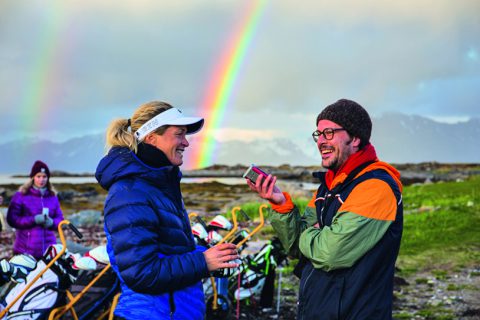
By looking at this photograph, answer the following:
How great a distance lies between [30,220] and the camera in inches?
319

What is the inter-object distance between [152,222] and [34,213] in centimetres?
597

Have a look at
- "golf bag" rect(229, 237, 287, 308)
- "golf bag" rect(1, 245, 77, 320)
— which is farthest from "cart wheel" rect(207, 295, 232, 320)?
"golf bag" rect(1, 245, 77, 320)

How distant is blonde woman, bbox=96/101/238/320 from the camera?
2.83 meters

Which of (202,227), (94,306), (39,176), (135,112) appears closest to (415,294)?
(202,227)

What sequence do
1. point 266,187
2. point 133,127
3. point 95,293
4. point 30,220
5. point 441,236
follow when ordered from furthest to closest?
1. point 441,236
2. point 30,220
3. point 95,293
4. point 266,187
5. point 133,127

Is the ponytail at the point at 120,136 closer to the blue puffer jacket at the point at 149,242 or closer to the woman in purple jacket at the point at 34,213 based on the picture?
the blue puffer jacket at the point at 149,242

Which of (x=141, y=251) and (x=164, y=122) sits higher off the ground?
(x=164, y=122)

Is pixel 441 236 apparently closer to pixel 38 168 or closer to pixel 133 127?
pixel 38 168

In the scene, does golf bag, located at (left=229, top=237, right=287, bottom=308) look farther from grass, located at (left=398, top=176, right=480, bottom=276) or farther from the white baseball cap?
the white baseball cap

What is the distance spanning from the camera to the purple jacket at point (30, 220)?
8.15 meters

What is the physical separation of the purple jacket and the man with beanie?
5738mm

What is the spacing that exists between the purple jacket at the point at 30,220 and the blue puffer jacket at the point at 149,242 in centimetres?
565

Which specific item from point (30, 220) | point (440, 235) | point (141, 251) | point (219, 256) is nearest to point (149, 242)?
point (141, 251)

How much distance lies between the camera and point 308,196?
29.7m
